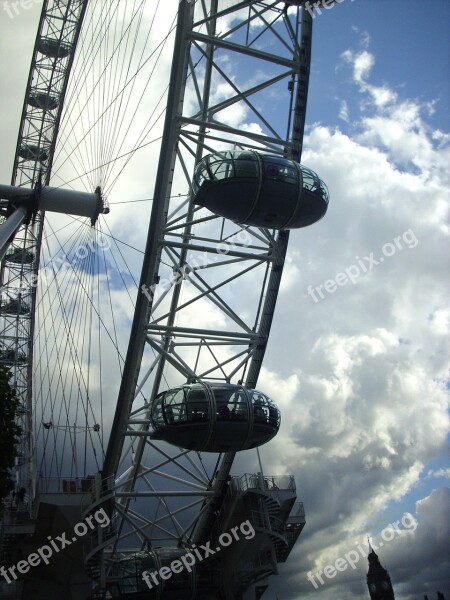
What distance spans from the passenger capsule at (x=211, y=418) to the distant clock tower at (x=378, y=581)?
4328 inches

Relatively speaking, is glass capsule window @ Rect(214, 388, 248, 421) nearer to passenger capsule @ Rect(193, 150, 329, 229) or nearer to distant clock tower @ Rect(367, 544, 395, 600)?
passenger capsule @ Rect(193, 150, 329, 229)

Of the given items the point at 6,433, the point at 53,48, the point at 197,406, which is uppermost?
the point at 53,48

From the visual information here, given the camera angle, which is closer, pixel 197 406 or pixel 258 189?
pixel 258 189

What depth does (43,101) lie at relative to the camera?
1612 inches

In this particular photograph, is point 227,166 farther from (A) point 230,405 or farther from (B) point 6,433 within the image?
(B) point 6,433

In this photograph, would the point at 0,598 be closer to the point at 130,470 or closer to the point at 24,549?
the point at 24,549

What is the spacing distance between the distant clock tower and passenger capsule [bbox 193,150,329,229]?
11449cm

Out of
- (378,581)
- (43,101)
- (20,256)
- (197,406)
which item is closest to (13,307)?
(20,256)

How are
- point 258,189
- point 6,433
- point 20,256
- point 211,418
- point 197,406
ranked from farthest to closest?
1. point 20,256
2. point 197,406
3. point 211,418
4. point 258,189
5. point 6,433

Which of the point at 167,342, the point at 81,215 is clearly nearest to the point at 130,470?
the point at 167,342

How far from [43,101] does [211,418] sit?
27.7m

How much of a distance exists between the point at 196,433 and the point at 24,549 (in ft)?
52.9

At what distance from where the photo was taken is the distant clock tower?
118 meters

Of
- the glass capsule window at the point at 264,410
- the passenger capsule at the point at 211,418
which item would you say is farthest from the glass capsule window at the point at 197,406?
the glass capsule window at the point at 264,410
